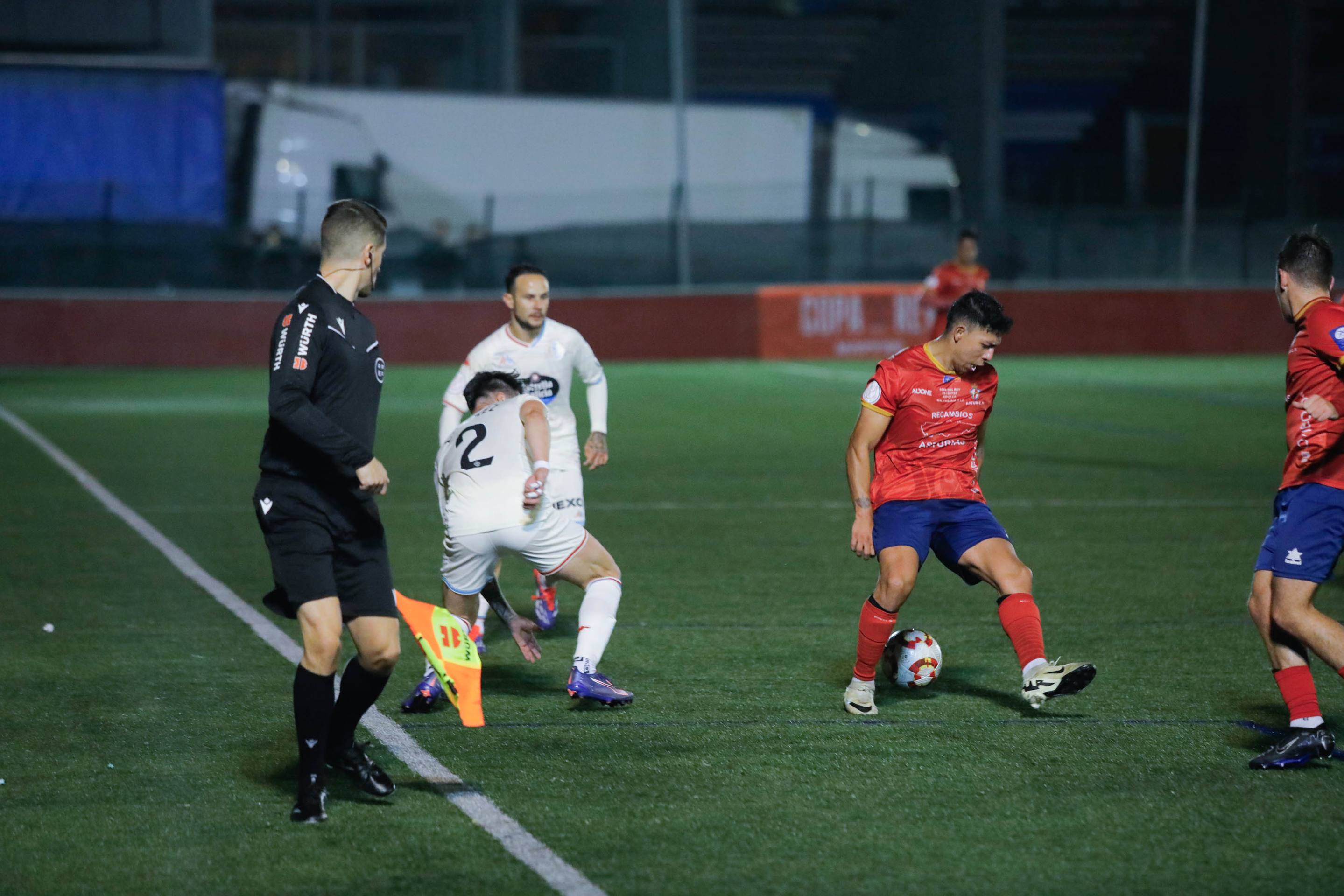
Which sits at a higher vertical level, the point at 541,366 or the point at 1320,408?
the point at 1320,408

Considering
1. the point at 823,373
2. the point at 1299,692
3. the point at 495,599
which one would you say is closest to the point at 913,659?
the point at 1299,692

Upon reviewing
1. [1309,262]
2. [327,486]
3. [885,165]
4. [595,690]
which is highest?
[885,165]

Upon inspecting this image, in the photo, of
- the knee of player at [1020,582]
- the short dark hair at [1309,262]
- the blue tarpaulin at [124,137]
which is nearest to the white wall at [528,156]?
the blue tarpaulin at [124,137]

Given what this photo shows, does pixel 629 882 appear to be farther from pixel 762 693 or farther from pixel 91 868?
pixel 762 693

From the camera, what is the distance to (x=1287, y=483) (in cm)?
573

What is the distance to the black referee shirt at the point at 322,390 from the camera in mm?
4918

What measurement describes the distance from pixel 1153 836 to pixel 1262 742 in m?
1.31

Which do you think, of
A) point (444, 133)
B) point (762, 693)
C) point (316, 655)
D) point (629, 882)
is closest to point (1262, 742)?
point (762, 693)

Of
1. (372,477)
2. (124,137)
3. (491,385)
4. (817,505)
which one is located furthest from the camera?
(124,137)

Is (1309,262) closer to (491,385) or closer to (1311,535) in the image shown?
(1311,535)

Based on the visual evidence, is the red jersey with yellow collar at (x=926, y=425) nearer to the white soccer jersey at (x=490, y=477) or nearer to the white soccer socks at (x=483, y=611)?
the white soccer jersey at (x=490, y=477)

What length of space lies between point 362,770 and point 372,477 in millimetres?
1120

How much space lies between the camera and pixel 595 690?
6.45 meters

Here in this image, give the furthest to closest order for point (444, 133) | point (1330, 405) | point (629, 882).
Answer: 1. point (444, 133)
2. point (1330, 405)
3. point (629, 882)
